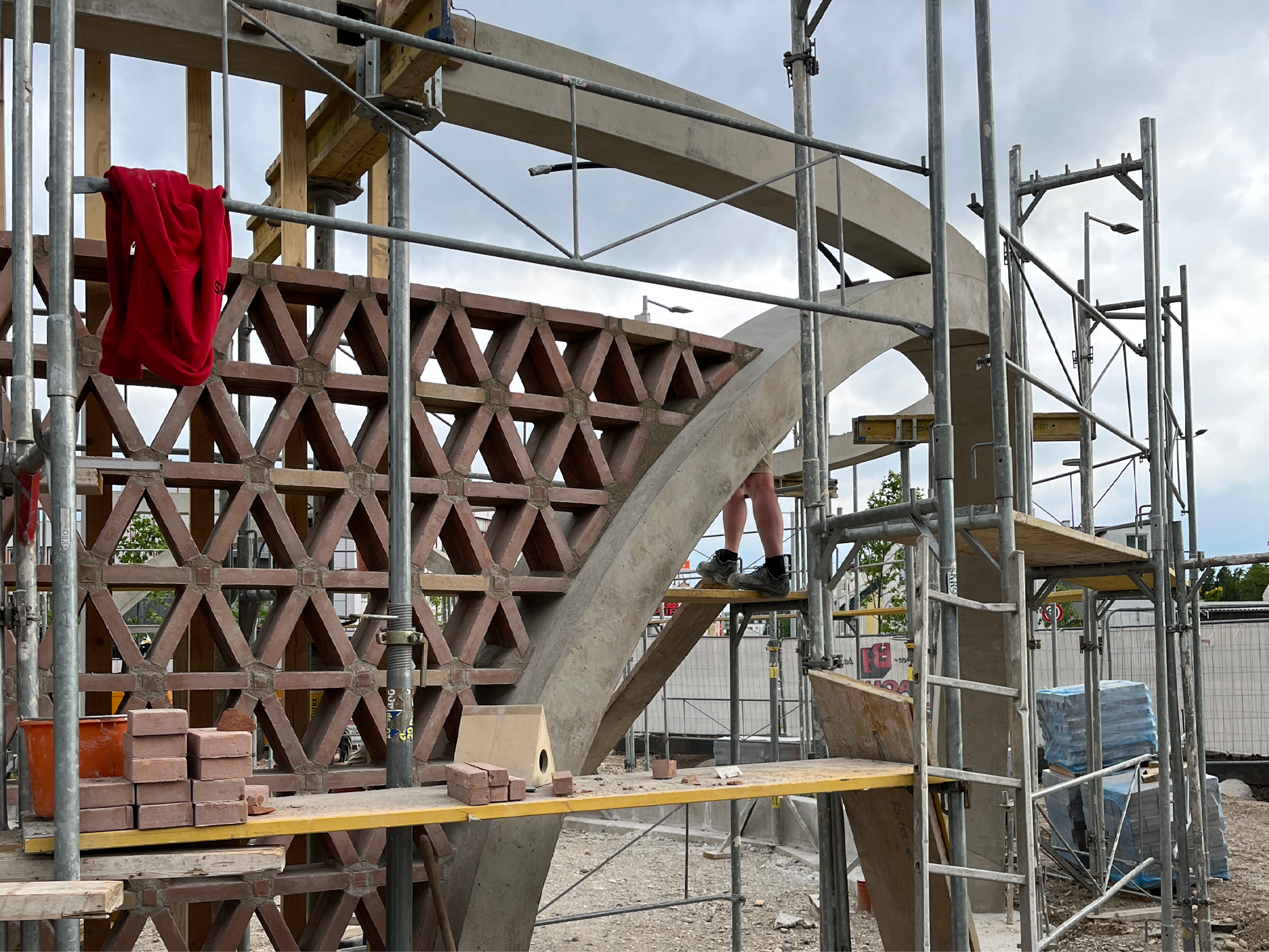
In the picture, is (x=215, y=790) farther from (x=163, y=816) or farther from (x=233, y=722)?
(x=233, y=722)

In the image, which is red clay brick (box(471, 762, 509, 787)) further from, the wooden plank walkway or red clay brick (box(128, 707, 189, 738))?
red clay brick (box(128, 707, 189, 738))

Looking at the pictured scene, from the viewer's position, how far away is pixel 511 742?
5.76 meters

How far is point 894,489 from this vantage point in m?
30.2

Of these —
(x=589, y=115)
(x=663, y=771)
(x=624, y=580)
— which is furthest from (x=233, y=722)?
(x=589, y=115)

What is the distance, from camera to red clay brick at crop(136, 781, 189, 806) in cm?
458

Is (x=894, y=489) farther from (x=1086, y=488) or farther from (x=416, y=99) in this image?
(x=416, y=99)

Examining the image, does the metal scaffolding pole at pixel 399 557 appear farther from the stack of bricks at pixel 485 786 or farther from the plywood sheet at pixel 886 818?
the plywood sheet at pixel 886 818

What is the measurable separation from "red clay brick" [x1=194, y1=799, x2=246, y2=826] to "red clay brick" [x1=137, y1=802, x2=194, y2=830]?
0.03 metres

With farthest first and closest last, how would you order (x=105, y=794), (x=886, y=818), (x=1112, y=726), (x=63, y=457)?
1. (x=1112, y=726)
2. (x=886, y=818)
3. (x=105, y=794)
4. (x=63, y=457)

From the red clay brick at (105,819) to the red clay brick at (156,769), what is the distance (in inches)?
4.9

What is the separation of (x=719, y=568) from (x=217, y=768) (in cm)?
532

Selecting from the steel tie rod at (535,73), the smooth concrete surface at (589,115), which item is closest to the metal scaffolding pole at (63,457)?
the steel tie rod at (535,73)

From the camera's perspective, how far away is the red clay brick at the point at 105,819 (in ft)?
14.7

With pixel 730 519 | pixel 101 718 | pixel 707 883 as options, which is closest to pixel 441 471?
pixel 101 718
